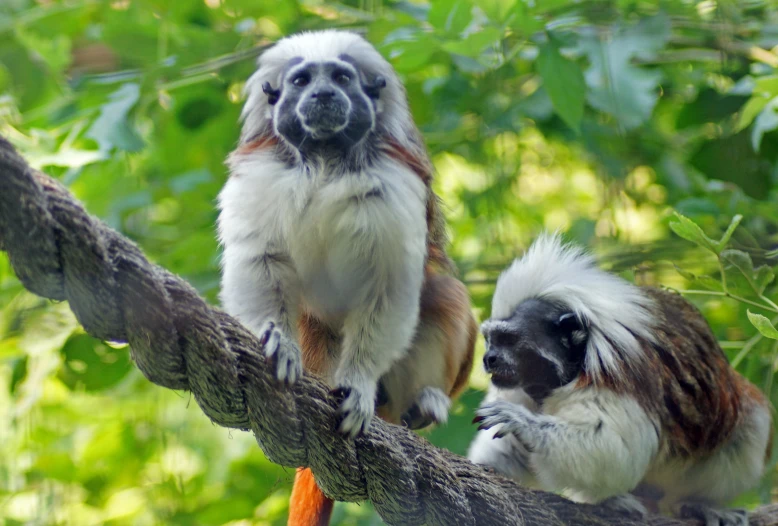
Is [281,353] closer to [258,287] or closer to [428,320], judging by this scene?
[258,287]

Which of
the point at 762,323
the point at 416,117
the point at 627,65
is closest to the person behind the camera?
the point at 762,323

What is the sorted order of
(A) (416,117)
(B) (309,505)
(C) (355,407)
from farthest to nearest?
(A) (416,117), (B) (309,505), (C) (355,407)

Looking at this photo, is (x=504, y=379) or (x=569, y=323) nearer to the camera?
(x=504, y=379)

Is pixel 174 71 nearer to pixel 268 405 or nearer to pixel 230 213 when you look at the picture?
pixel 230 213

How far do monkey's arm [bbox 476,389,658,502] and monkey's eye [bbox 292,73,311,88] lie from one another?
1322 mm

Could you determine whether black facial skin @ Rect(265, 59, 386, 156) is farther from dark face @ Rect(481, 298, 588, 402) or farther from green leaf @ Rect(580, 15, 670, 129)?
green leaf @ Rect(580, 15, 670, 129)

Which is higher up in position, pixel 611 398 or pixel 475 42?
pixel 475 42

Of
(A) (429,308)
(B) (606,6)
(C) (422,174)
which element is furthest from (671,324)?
(B) (606,6)

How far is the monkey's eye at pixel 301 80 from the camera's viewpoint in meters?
2.96

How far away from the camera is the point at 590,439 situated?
2.88 meters

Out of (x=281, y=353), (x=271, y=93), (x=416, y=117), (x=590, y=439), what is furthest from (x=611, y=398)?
(x=416, y=117)

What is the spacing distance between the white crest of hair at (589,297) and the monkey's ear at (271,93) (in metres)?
1.22

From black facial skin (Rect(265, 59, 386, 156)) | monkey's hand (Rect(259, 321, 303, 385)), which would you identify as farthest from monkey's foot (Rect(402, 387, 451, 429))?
black facial skin (Rect(265, 59, 386, 156))

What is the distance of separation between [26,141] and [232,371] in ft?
6.46
